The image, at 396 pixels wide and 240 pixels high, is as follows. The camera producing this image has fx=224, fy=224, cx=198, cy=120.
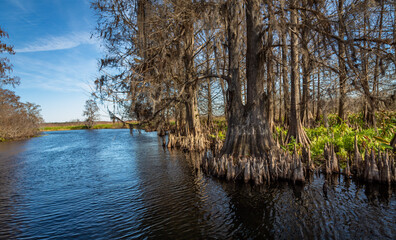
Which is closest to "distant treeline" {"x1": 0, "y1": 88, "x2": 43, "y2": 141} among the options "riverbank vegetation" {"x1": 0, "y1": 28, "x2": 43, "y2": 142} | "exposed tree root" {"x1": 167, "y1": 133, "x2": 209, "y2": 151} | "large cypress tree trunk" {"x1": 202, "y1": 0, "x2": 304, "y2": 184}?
"riverbank vegetation" {"x1": 0, "y1": 28, "x2": 43, "y2": 142}

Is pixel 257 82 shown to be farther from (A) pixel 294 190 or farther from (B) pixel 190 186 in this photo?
(B) pixel 190 186

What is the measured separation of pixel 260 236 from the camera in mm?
4008

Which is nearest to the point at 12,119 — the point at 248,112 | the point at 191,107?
the point at 191,107

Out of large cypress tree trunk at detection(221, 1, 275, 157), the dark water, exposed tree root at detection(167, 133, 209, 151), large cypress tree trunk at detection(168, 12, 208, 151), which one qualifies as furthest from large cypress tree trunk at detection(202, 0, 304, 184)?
exposed tree root at detection(167, 133, 209, 151)

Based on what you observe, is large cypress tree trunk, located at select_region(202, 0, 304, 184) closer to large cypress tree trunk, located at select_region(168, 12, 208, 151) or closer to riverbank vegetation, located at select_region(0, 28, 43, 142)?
large cypress tree trunk, located at select_region(168, 12, 208, 151)

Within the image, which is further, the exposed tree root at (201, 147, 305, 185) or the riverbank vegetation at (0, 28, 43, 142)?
the riverbank vegetation at (0, 28, 43, 142)

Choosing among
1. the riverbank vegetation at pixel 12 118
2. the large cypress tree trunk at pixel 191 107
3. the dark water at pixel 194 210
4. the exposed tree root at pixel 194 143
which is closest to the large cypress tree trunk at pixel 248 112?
the dark water at pixel 194 210

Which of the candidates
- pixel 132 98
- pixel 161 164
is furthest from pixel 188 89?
pixel 132 98

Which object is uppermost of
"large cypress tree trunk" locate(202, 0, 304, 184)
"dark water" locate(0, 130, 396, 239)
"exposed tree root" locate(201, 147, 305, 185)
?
"large cypress tree trunk" locate(202, 0, 304, 184)

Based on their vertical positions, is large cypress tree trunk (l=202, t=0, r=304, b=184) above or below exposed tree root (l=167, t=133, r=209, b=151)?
above

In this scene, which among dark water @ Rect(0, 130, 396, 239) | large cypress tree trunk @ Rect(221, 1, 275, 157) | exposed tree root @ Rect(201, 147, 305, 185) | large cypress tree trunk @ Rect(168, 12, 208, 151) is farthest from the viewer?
large cypress tree trunk @ Rect(168, 12, 208, 151)

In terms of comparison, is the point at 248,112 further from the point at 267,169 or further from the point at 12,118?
the point at 12,118

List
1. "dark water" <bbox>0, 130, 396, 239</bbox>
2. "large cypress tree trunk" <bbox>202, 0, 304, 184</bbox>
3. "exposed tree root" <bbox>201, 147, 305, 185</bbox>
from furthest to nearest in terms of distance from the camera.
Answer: "large cypress tree trunk" <bbox>202, 0, 304, 184</bbox>, "exposed tree root" <bbox>201, 147, 305, 185</bbox>, "dark water" <bbox>0, 130, 396, 239</bbox>

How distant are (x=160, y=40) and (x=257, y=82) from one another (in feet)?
17.0
